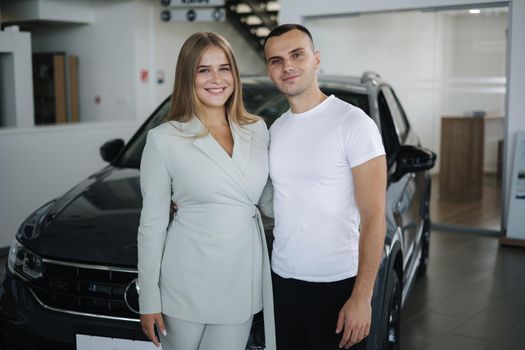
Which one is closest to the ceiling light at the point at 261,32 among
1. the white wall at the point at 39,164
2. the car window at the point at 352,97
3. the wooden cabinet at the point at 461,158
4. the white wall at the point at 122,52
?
the white wall at the point at 122,52

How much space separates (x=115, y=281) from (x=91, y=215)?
47cm

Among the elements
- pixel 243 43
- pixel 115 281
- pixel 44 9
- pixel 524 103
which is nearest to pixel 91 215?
pixel 115 281

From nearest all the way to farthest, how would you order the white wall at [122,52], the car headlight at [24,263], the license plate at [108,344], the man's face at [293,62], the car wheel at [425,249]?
the man's face at [293,62]
the license plate at [108,344]
the car headlight at [24,263]
the car wheel at [425,249]
the white wall at [122,52]

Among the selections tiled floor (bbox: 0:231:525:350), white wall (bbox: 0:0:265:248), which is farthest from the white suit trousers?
white wall (bbox: 0:0:265:248)

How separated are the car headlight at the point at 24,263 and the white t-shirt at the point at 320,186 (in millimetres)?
1229

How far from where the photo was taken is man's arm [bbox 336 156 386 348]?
1.91 meters

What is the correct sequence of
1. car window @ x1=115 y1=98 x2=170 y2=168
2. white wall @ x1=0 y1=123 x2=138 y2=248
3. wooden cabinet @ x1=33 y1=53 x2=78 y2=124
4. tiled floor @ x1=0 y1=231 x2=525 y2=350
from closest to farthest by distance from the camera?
car window @ x1=115 y1=98 x2=170 y2=168, tiled floor @ x1=0 y1=231 x2=525 y2=350, white wall @ x1=0 y1=123 x2=138 y2=248, wooden cabinet @ x1=33 y1=53 x2=78 y2=124

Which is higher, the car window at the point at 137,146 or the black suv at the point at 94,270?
the car window at the point at 137,146

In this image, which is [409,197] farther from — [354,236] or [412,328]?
[354,236]

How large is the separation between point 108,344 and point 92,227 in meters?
0.53

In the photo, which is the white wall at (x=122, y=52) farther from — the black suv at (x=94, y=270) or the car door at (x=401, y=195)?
the black suv at (x=94, y=270)

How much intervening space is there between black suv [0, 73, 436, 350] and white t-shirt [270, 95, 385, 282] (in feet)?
1.71

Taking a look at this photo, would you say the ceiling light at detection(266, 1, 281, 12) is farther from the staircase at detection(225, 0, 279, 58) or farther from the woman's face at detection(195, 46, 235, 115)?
the woman's face at detection(195, 46, 235, 115)

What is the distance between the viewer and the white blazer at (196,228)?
6.30 ft
